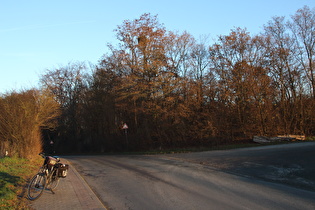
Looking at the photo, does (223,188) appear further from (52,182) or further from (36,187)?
(36,187)

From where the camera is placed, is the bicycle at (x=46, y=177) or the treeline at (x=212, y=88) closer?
the bicycle at (x=46, y=177)

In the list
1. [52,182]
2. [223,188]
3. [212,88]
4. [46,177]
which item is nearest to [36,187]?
[46,177]

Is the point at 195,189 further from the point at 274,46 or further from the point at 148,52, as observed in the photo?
the point at 274,46

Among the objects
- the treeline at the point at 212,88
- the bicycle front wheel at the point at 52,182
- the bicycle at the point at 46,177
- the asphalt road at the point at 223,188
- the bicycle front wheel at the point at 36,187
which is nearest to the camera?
the asphalt road at the point at 223,188

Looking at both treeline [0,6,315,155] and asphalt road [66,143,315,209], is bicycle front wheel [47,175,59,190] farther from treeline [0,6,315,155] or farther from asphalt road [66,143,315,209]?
treeline [0,6,315,155]

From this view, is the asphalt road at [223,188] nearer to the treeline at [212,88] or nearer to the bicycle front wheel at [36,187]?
the bicycle front wheel at [36,187]

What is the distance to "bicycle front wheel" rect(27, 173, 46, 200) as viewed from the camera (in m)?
7.04

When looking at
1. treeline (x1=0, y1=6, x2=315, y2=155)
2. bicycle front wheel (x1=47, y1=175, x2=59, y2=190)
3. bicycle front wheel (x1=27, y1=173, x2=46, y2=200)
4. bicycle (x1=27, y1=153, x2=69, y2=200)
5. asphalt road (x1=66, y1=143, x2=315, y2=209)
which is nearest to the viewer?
asphalt road (x1=66, y1=143, x2=315, y2=209)

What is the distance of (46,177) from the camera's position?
7.57 meters

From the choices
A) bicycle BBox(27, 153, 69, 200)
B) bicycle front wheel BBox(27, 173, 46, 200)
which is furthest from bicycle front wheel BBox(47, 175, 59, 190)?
bicycle front wheel BBox(27, 173, 46, 200)

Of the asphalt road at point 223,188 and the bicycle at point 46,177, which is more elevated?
the bicycle at point 46,177

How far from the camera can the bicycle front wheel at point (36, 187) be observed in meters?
7.04

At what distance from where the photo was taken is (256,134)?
94.8 ft

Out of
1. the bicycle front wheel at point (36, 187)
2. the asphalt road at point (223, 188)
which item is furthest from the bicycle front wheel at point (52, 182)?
the asphalt road at point (223, 188)
